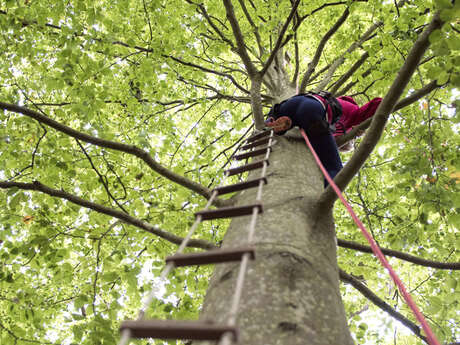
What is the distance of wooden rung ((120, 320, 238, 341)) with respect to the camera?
878mm

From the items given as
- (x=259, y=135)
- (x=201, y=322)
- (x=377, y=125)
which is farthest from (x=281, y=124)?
(x=201, y=322)

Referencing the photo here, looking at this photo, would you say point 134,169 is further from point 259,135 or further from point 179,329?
point 179,329

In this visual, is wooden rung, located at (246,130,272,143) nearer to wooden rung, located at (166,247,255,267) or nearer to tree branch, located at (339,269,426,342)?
tree branch, located at (339,269,426,342)

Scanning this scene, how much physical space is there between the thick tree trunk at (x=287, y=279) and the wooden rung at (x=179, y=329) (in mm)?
282

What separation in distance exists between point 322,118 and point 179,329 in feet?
8.17

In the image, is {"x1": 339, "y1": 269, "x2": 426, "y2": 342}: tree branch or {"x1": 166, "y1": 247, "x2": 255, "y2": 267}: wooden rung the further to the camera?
{"x1": 339, "y1": 269, "x2": 426, "y2": 342}: tree branch

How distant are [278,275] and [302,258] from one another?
7.6 inches

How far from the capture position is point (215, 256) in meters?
1.24

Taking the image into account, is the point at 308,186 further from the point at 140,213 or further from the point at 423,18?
the point at 423,18

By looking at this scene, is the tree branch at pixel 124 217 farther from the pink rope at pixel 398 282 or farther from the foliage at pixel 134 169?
the pink rope at pixel 398 282

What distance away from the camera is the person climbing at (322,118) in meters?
2.99

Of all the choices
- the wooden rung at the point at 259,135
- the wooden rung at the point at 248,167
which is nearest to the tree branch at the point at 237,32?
the wooden rung at the point at 259,135

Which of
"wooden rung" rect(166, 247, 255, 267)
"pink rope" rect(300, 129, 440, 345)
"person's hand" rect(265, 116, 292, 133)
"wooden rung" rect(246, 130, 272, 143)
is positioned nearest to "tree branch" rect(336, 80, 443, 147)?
"person's hand" rect(265, 116, 292, 133)

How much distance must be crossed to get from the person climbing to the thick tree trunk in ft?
2.97
